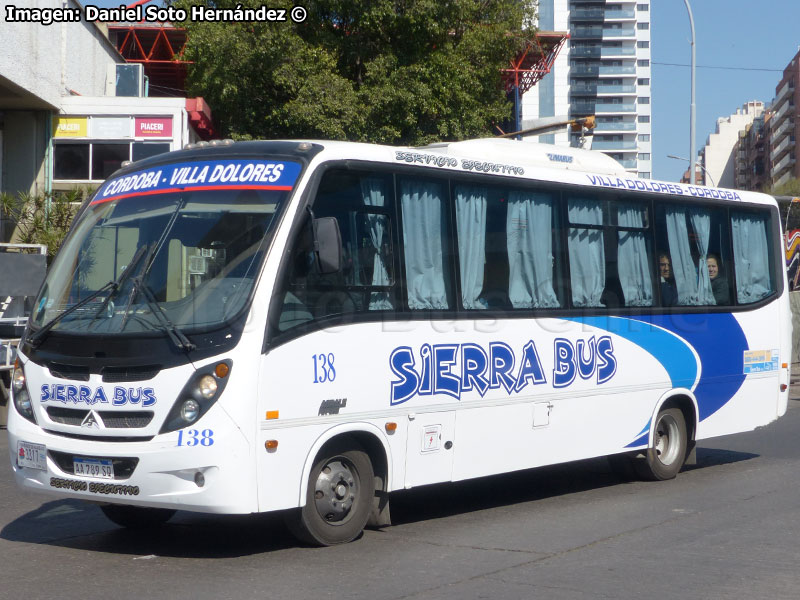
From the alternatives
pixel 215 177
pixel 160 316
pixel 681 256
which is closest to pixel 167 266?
pixel 160 316

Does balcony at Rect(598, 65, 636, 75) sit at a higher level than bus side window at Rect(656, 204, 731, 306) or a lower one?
higher

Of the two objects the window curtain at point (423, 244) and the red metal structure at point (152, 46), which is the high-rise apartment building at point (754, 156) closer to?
the red metal structure at point (152, 46)

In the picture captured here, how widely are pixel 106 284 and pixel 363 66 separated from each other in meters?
22.9

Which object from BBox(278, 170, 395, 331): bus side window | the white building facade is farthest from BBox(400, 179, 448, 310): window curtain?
the white building facade

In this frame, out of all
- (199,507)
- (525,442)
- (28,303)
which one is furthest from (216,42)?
(199,507)


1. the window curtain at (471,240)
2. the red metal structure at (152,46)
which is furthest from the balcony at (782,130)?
the window curtain at (471,240)

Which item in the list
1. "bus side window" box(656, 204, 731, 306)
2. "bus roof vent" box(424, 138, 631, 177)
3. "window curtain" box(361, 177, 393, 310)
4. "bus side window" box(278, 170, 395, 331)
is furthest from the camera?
"bus side window" box(656, 204, 731, 306)

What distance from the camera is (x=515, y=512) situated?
29.4 ft

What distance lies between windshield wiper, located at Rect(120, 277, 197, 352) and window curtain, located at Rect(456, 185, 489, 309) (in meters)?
2.57

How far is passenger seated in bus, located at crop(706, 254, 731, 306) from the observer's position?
11422 mm

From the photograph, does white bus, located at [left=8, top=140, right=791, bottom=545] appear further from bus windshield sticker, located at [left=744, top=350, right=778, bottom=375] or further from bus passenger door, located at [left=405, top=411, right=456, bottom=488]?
bus windshield sticker, located at [left=744, top=350, right=778, bottom=375]

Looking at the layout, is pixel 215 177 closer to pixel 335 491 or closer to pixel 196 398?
pixel 196 398

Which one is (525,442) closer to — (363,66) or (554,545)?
(554,545)

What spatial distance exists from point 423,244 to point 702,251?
4374 millimetres
